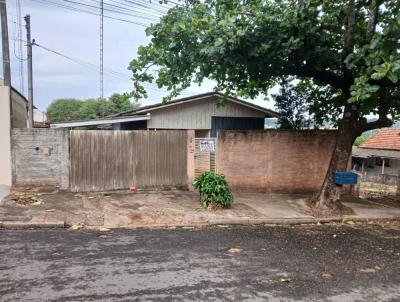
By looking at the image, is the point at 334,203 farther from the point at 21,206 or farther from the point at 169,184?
the point at 21,206

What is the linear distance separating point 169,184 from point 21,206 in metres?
4.43

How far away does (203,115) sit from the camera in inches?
604

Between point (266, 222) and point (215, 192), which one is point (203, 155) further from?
point (266, 222)

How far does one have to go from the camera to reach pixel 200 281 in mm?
5137

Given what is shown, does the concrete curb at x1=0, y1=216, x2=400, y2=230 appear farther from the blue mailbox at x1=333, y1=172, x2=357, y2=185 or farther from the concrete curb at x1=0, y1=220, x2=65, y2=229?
the blue mailbox at x1=333, y1=172, x2=357, y2=185

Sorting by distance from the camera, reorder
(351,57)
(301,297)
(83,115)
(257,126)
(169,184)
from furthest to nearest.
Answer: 1. (83,115)
2. (257,126)
3. (169,184)
4. (351,57)
5. (301,297)

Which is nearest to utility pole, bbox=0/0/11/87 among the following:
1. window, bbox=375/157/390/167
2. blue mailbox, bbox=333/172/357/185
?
blue mailbox, bbox=333/172/357/185

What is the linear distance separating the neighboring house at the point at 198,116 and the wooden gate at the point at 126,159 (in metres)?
2.42

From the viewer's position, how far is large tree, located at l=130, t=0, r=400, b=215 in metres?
8.48

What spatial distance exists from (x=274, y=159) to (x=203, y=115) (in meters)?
3.80

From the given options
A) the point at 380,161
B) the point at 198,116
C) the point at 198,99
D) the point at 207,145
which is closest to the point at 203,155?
the point at 207,145

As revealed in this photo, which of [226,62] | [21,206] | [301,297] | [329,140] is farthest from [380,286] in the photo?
[329,140]

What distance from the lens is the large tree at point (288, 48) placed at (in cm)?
848

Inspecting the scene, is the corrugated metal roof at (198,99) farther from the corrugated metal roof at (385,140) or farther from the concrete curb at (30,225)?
the corrugated metal roof at (385,140)
